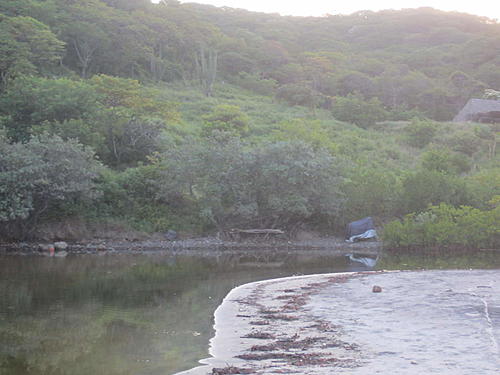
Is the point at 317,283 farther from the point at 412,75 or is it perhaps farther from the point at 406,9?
the point at 406,9

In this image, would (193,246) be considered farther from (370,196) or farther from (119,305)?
(119,305)

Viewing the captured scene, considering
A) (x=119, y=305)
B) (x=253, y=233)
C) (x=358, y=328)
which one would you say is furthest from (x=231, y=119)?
(x=358, y=328)

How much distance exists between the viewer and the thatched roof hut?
185 feet

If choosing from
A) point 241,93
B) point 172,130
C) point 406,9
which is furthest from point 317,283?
point 406,9

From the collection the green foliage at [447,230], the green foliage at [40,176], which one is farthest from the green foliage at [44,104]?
the green foliage at [447,230]

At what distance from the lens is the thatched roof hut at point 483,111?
56.3 metres

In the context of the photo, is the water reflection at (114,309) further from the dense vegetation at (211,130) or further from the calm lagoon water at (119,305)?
the dense vegetation at (211,130)

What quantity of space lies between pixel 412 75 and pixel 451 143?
2683cm

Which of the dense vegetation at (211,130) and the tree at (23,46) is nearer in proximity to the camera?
the dense vegetation at (211,130)

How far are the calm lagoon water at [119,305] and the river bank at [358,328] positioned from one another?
2.32ft

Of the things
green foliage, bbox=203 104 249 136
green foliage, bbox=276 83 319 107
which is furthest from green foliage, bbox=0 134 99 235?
green foliage, bbox=276 83 319 107

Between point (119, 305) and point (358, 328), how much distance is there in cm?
574

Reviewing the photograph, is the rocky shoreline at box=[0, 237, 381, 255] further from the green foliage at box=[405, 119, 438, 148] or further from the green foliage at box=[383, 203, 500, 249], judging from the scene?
the green foliage at box=[405, 119, 438, 148]

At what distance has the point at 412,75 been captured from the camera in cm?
7375
